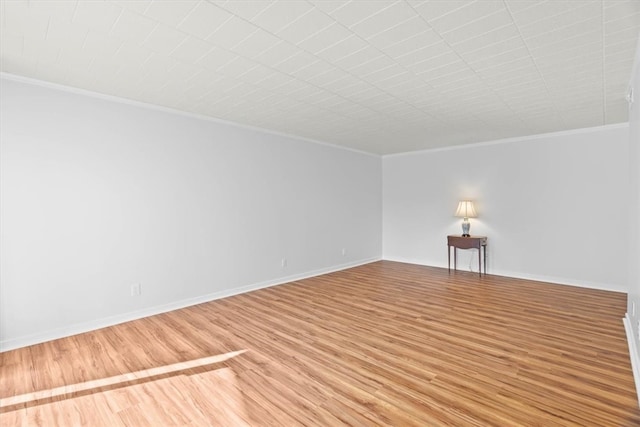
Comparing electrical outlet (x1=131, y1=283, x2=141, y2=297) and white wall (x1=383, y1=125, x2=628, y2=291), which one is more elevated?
white wall (x1=383, y1=125, x2=628, y2=291)

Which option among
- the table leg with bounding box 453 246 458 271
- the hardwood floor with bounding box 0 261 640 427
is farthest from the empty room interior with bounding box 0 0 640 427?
the table leg with bounding box 453 246 458 271

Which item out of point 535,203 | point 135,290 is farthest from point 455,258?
Result: point 135,290

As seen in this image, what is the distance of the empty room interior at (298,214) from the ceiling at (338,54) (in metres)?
0.02

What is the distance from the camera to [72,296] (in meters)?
3.10

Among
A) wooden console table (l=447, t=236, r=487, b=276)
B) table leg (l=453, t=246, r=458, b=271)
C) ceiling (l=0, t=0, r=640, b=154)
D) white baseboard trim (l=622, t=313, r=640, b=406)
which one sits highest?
ceiling (l=0, t=0, r=640, b=154)

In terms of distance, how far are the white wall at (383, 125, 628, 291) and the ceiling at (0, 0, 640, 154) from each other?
3.09ft

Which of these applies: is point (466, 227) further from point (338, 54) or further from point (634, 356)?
point (338, 54)

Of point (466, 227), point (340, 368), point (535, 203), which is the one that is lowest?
point (340, 368)

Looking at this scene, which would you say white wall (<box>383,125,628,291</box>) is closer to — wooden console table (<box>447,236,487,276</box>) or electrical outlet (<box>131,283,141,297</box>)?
wooden console table (<box>447,236,487,276</box>)

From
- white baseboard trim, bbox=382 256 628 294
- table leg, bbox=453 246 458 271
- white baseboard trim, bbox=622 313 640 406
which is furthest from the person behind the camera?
table leg, bbox=453 246 458 271

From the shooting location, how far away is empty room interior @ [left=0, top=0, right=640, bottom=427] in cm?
195

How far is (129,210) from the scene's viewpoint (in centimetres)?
348

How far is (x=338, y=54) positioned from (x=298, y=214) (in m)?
3.21

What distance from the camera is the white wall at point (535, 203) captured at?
14.6 ft
